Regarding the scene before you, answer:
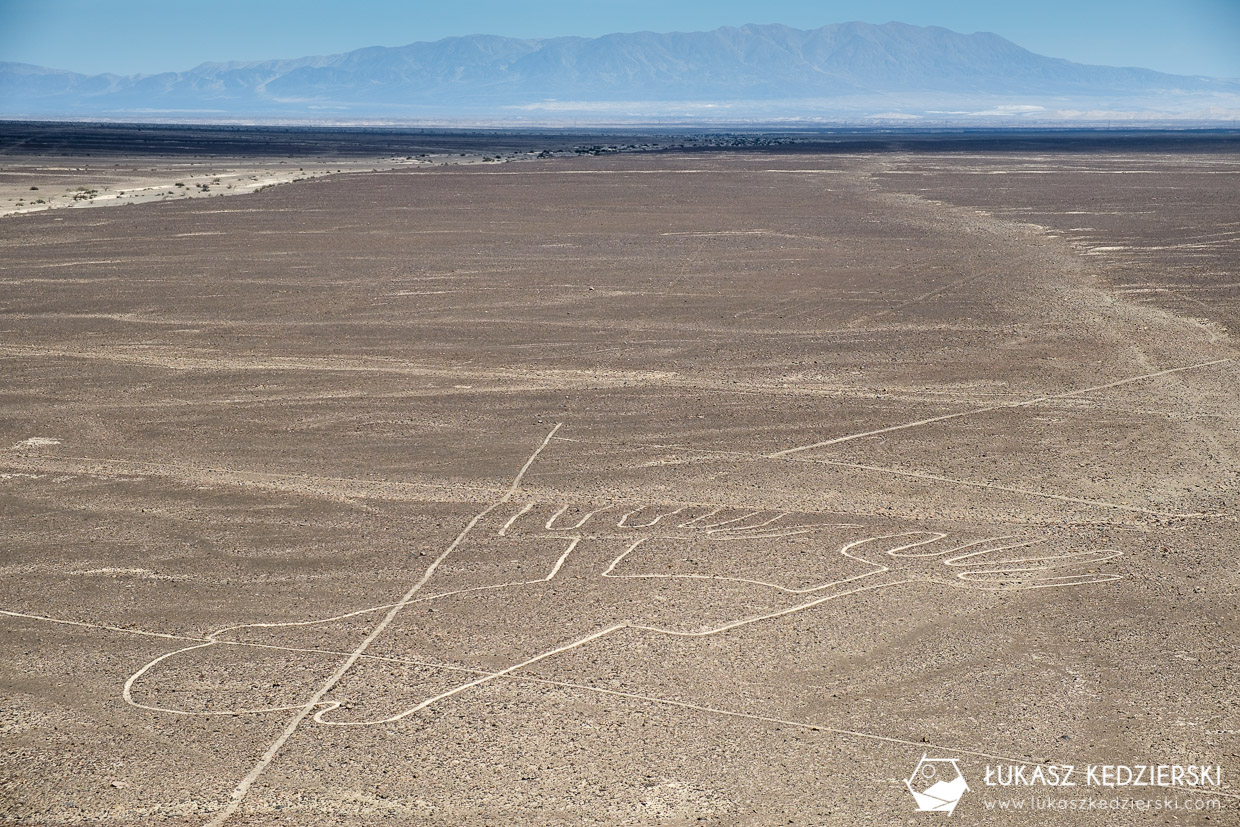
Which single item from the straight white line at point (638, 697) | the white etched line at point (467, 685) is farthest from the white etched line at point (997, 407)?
the straight white line at point (638, 697)

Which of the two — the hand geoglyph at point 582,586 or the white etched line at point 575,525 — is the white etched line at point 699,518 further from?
the white etched line at point 575,525

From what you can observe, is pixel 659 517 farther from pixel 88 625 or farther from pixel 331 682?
pixel 88 625

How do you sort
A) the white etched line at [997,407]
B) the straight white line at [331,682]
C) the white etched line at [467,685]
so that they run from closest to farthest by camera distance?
the straight white line at [331,682] < the white etched line at [467,685] < the white etched line at [997,407]

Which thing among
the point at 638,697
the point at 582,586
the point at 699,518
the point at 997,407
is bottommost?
the point at 638,697

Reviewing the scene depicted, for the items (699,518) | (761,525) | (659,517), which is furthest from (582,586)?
(761,525)

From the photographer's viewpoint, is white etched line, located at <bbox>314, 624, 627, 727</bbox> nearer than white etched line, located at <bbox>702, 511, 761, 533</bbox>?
Yes

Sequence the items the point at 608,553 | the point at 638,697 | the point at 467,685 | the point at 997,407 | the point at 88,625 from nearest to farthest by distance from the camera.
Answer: the point at 638,697 → the point at 467,685 → the point at 88,625 → the point at 608,553 → the point at 997,407

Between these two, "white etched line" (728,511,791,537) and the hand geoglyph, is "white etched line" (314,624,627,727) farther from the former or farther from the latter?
"white etched line" (728,511,791,537)

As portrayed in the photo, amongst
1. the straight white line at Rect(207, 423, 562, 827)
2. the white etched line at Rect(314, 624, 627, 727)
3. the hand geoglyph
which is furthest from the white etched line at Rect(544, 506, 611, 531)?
the white etched line at Rect(314, 624, 627, 727)

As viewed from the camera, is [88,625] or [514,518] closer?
[88,625]

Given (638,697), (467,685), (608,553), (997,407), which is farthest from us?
(997,407)
